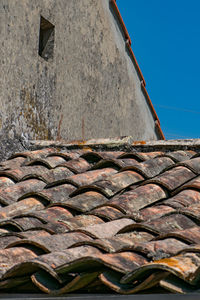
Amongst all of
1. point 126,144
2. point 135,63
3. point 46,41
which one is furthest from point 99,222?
point 135,63

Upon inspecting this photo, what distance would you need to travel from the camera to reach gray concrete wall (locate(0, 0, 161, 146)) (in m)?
5.30

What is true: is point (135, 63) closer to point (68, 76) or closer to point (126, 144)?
point (68, 76)

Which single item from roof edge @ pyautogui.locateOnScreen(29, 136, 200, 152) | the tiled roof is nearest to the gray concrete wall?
roof edge @ pyautogui.locateOnScreen(29, 136, 200, 152)

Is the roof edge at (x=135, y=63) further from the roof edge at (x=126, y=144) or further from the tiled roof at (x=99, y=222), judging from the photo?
the tiled roof at (x=99, y=222)

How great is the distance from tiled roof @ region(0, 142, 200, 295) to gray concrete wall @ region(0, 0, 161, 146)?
0.75 metres

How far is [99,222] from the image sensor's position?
3000mm

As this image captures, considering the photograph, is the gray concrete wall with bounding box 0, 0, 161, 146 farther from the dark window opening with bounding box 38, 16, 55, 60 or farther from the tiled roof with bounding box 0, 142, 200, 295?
the tiled roof with bounding box 0, 142, 200, 295

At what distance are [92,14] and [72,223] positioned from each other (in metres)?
4.84

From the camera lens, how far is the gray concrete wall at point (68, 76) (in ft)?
17.4

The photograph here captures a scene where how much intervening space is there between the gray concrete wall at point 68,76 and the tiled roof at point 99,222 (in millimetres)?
747

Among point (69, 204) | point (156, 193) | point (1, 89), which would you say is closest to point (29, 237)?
point (69, 204)

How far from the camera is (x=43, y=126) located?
5.95 metres

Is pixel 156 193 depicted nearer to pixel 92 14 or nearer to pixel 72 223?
pixel 72 223

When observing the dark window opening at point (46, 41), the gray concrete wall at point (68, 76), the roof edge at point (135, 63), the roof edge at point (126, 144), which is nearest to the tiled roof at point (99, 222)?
the roof edge at point (126, 144)
